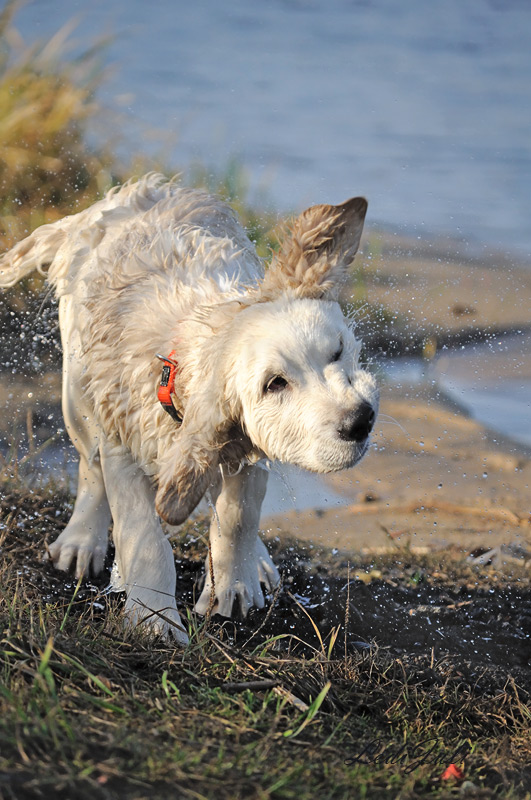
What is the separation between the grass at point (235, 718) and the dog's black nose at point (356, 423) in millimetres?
841

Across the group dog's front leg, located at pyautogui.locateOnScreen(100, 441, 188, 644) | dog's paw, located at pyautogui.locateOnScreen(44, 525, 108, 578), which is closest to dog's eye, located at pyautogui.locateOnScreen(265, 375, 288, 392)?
dog's front leg, located at pyautogui.locateOnScreen(100, 441, 188, 644)

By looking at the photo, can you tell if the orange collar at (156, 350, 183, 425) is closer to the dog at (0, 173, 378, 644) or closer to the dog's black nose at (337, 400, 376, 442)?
the dog at (0, 173, 378, 644)

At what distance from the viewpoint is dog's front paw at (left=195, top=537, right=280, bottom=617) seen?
4512mm

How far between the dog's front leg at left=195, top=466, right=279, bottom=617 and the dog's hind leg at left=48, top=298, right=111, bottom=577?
0.69 metres

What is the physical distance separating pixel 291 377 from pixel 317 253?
20.5 inches

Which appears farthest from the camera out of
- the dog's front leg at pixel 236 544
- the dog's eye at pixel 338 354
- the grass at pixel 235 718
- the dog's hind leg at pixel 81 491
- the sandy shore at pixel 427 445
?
the sandy shore at pixel 427 445

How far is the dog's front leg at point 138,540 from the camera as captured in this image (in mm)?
3963

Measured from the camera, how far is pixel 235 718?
278 cm

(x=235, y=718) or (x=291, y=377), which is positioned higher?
(x=291, y=377)

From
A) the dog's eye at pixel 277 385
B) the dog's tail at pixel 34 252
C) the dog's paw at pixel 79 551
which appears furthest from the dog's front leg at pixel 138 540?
the dog's tail at pixel 34 252

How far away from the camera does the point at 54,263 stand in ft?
16.5

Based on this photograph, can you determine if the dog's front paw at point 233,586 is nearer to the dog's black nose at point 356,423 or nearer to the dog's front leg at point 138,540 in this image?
the dog's front leg at point 138,540

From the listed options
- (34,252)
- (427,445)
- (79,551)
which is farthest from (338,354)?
(427,445)

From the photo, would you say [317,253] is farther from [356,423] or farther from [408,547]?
[408,547]
